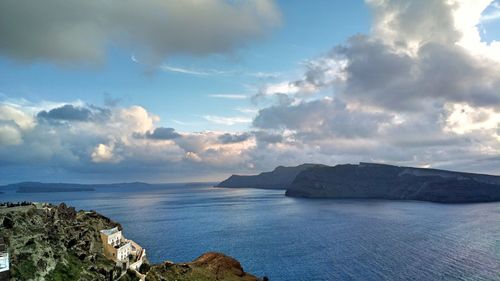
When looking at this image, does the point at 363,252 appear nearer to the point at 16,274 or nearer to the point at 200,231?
the point at 200,231

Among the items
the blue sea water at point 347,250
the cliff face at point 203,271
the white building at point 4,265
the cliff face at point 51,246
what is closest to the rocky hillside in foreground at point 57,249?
the cliff face at point 51,246

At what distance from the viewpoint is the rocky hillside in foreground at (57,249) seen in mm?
55469

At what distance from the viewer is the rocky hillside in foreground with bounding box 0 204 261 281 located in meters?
55.5

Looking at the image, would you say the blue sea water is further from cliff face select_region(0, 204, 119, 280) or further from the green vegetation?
the green vegetation

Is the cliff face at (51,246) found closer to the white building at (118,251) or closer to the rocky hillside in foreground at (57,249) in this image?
A: the rocky hillside in foreground at (57,249)

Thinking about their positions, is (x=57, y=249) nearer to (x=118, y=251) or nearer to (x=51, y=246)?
(x=51, y=246)

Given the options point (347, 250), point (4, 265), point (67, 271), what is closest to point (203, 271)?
point (67, 271)

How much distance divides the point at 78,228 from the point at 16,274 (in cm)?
2289

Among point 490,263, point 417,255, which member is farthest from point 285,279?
point 490,263

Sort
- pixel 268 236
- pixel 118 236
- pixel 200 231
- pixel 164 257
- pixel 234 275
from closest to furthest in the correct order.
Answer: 1. pixel 118 236
2. pixel 234 275
3. pixel 164 257
4. pixel 268 236
5. pixel 200 231

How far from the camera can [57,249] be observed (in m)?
62.3

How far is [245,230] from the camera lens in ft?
653

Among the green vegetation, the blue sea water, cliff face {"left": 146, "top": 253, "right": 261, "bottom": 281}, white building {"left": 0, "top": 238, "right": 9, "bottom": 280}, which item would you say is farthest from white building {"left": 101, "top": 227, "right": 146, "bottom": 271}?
the blue sea water

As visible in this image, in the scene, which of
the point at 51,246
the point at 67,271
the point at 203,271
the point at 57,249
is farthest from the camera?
the point at 203,271
